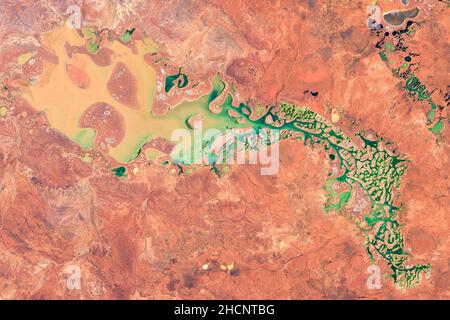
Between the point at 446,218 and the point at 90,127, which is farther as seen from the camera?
the point at 90,127

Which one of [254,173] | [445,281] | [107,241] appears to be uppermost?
[254,173]

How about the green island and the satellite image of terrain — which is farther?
the green island

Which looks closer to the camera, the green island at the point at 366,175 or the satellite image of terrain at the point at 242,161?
the satellite image of terrain at the point at 242,161

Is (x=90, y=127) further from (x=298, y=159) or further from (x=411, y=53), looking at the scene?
(x=411, y=53)

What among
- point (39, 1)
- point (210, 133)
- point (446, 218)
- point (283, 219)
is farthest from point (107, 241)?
point (446, 218)

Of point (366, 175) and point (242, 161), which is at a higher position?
point (242, 161)

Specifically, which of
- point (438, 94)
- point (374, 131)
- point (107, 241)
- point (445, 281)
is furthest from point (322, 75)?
point (107, 241)

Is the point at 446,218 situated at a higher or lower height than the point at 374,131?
lower
